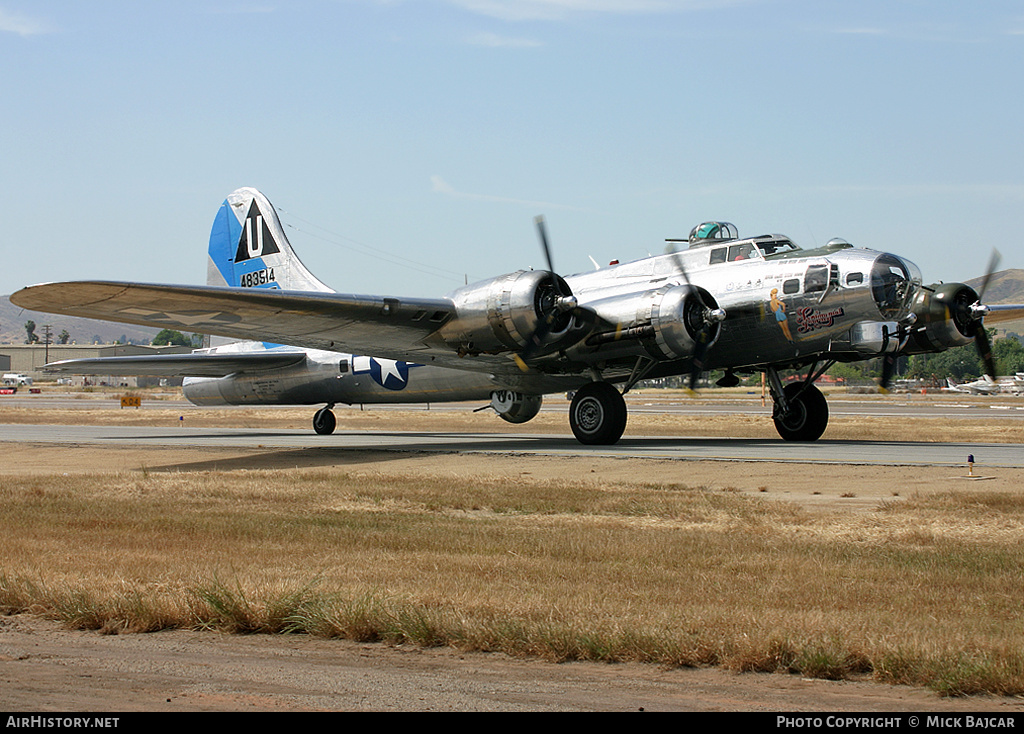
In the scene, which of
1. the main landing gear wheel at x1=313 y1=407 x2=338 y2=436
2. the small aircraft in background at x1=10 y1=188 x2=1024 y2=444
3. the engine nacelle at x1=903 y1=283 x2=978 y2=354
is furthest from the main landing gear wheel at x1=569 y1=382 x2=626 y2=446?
the main landing gear wheel at x1=313 y1=407 x2=338 y2=436

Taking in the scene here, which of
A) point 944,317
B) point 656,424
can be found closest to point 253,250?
point 656,424

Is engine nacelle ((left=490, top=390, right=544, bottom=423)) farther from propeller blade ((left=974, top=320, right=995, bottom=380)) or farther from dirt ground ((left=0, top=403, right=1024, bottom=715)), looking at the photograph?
dirt ground ((left=0, top=403, right=1024, bottom=715))

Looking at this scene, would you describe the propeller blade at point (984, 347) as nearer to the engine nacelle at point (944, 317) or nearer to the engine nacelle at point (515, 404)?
the engine nacelle at point (944, 317)

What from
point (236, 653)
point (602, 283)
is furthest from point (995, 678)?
point (602, 283)

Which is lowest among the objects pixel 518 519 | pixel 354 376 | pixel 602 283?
pixel 518 519

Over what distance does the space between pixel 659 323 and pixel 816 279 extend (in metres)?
3.61

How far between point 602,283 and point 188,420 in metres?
28.2

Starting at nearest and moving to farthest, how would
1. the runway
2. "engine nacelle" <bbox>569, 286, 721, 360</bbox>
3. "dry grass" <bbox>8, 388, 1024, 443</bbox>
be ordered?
the runway
"engine nacelle" <bbox>569, 286, 721, 360</bbox>
"dry grass" <bbox>8, 388, 1024, 443</bbox>

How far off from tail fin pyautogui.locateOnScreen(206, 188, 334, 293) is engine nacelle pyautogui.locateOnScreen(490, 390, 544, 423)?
23.3ft

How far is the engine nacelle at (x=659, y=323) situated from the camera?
21422 millimetres

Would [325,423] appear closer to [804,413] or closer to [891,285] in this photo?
[804,413]

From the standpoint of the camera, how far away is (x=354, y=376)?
30.2m

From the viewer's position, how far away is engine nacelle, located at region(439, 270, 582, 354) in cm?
2158
